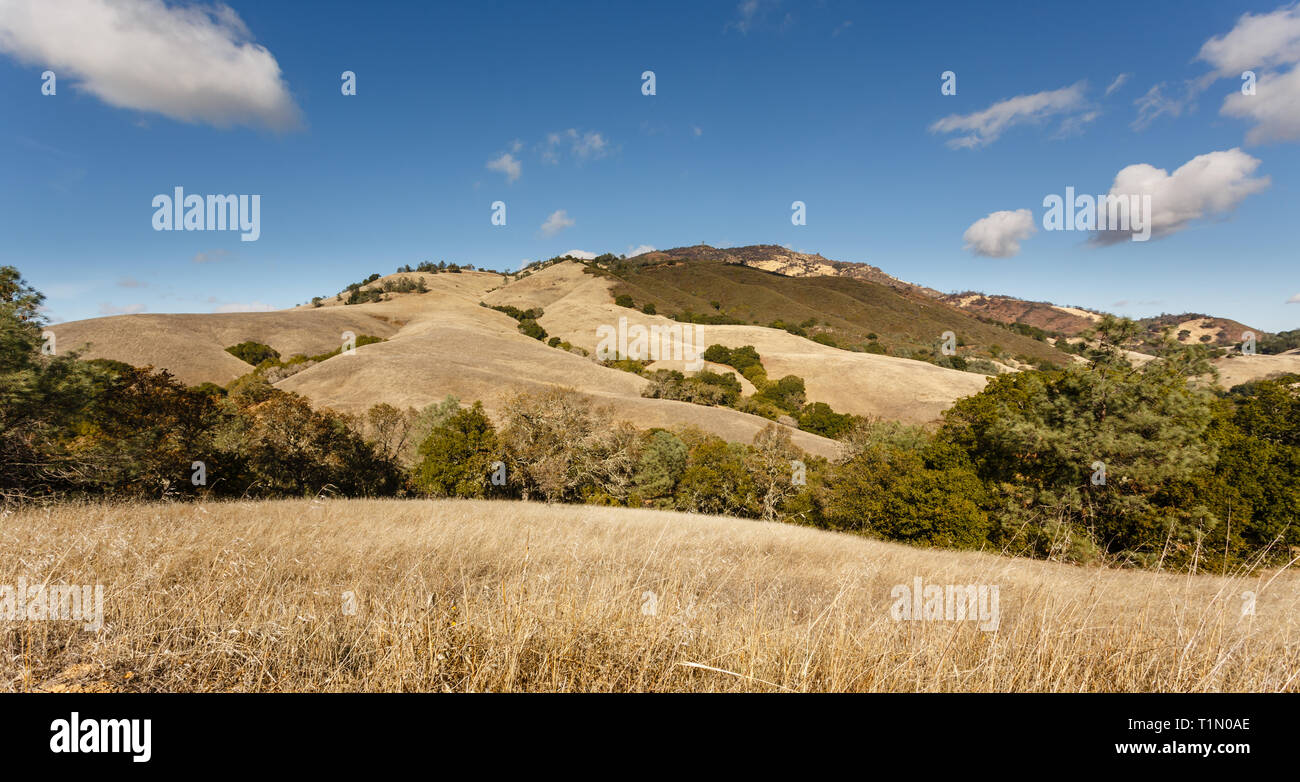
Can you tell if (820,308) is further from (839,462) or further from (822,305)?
(839,462)

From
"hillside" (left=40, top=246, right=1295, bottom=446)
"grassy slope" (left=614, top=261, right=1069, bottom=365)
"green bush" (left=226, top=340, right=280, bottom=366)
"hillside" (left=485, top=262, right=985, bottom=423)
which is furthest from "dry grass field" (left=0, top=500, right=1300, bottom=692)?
"grassy slope" (left=614, top=261, right=1069, bottom=365)

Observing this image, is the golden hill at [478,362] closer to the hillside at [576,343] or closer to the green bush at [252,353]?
the hillside at [576,343]

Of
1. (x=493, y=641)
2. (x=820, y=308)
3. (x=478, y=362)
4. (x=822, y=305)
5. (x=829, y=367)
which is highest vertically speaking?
(x=822, y=305)

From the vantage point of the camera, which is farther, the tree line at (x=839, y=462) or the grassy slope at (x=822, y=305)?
the grassy slope at (x=822, y=305)

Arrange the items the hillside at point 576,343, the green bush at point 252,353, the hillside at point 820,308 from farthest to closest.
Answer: the hillside at point 820,308 < the green bush at point 252,353 < the hillside at point 576,343

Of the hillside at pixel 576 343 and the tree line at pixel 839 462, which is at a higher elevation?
the hillside at pixel 576 343

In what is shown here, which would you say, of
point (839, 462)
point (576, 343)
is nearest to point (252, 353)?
point (576, 343)

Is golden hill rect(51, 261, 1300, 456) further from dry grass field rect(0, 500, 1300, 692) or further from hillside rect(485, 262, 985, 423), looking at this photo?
dry grass field rect(0, 500, 1300, 692)

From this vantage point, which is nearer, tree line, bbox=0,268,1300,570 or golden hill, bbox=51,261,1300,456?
tree line, bbox=0,268,1300,570

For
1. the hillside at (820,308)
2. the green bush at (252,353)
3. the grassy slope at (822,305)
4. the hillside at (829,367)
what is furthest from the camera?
the grassy slope at (822,305)

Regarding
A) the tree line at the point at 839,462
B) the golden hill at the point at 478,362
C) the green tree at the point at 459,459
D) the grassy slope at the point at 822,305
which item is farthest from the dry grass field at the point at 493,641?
the grassy slope at the point at 822,305

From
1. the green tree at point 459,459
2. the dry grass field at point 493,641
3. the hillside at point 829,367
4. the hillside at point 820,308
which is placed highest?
the hillside at point 820,308

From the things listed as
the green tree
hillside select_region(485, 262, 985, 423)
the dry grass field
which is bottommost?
the green tree
